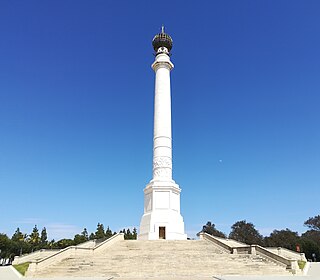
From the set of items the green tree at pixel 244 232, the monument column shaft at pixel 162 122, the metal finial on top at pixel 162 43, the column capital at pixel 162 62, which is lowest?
the green tree at pixel 244 232

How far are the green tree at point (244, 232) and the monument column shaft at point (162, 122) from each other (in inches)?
1459

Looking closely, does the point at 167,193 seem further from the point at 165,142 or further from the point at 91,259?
the point at 91,259

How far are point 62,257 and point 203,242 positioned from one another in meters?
11.4

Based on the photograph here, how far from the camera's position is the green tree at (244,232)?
6456cm

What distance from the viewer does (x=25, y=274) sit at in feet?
60.5

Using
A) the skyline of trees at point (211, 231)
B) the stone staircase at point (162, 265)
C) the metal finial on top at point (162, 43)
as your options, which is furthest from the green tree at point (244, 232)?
the stone staircase at point (162, 265)

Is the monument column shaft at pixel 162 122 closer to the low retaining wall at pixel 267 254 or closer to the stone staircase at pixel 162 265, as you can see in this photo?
the low retaining wall at pixel 267 254

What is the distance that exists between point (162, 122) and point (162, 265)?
20.3m

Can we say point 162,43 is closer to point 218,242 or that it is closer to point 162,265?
point 218,242

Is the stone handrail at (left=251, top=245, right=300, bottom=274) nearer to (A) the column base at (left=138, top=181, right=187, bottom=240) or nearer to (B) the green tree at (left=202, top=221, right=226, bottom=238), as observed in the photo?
(A) the column base at (left=138, top=181, right=187, bottom=240)

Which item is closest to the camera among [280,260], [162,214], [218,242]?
[280,260]

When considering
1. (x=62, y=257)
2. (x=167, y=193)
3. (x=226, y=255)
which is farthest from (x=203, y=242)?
(x=62, y=257)

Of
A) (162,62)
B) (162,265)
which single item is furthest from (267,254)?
(162,62)

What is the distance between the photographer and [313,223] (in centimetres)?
6725
